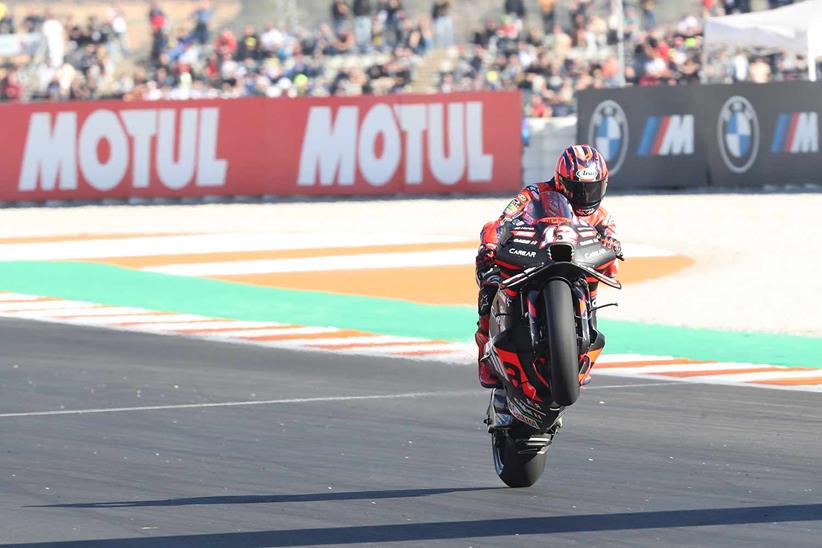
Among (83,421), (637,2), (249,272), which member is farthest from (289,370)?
(637,2)

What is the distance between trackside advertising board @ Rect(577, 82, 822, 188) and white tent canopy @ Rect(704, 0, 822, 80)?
1.04 m

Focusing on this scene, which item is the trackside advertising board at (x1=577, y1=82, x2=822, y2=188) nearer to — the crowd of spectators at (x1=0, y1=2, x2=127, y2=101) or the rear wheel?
the crowd of spectators at (x1=0, y1=2, x2=127, y2=101)

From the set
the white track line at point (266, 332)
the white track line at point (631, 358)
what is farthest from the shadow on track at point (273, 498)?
the white track line at point (266, 332)

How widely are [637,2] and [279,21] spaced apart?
30.9 feet

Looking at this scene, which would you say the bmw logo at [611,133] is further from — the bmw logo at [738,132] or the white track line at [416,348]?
the white track line at [416,348]

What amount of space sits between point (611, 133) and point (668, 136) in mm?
948

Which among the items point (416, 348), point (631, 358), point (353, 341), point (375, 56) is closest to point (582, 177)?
point (631, 358)

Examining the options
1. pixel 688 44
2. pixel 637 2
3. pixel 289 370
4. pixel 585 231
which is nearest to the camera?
pixel 585 231

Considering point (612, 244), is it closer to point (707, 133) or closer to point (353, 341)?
point (353, 341)

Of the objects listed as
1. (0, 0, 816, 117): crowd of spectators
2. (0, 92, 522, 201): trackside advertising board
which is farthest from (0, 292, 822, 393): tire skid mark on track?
(0, 0, 816, 117): crowd of spectators

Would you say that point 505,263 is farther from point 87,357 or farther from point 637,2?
point 637,2

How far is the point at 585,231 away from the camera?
693cm

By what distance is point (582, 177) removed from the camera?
281 inches

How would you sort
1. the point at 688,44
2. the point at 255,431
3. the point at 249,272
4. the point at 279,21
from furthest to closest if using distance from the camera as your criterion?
the point at 279,21 < the point at 688,44 < the point at 249,272 < the point at 255,431
